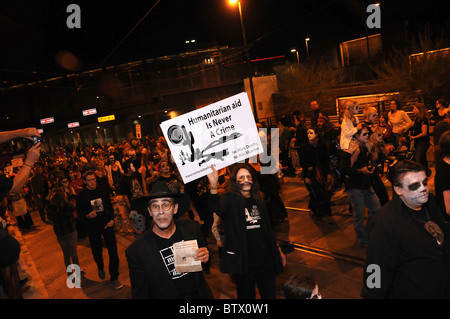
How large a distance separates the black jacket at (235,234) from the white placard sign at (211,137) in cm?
91

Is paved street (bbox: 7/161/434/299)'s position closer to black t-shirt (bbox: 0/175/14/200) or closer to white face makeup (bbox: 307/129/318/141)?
white face makeup (bbox: 307/129/318/141)

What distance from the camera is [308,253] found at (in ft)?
21.3

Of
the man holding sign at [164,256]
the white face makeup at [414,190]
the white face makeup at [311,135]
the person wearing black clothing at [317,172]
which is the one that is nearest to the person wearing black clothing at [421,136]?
the person wearing black clothing at [317,172]

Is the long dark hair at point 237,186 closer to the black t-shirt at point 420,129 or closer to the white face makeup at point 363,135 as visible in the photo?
the white face makeup at point 363,135

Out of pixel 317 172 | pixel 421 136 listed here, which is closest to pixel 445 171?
pixel 317 172

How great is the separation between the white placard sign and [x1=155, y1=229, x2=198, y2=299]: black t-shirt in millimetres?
1862

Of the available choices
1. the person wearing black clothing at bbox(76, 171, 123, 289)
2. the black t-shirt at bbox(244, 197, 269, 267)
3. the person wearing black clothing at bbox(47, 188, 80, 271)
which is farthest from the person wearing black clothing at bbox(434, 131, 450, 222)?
the person wearing black clothing at bbox(47, 188, 80, 271)

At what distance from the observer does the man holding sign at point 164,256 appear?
3076 millimetres

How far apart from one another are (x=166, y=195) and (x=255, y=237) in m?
1.30

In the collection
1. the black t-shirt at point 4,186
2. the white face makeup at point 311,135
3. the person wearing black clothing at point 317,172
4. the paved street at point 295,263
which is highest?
the black t-shirt at point 4,186

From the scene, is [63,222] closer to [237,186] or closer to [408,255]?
[237,186]

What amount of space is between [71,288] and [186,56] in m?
35.6
